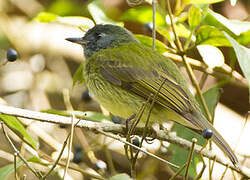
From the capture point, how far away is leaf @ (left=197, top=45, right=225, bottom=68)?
3403mm

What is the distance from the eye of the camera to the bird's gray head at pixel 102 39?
413 cm

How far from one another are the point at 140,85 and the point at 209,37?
66cm

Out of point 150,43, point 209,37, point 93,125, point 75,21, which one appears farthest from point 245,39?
point 93,125

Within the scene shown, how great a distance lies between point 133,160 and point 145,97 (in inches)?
37.7

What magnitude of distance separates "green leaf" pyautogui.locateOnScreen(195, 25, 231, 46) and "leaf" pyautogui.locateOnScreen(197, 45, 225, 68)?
4 centimetres

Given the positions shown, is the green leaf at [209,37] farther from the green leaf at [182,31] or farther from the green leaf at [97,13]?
the green leaf at [97,13]

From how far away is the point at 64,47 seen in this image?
19.1 ft

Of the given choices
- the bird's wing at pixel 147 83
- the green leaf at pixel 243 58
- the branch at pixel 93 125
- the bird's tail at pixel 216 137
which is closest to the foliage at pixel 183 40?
the green leaf at pixel 243 58

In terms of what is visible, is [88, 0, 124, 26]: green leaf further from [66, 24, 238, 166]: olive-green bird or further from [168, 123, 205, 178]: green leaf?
[168, 123, 205, 178]: green leaf

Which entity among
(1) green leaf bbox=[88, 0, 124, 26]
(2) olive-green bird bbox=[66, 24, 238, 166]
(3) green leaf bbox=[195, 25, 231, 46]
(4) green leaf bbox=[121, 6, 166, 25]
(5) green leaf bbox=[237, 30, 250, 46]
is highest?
(4) green leaf bbox=[121, 6, 166, 25]

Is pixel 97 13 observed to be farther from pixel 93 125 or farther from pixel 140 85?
pixel 93 125

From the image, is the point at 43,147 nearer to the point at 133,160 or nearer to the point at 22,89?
the point at 22,89

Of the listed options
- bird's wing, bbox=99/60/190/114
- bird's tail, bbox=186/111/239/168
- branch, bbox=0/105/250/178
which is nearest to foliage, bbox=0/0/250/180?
bird's tail, bbox=186/111/239/168

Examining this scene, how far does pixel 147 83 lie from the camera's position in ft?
11.4
